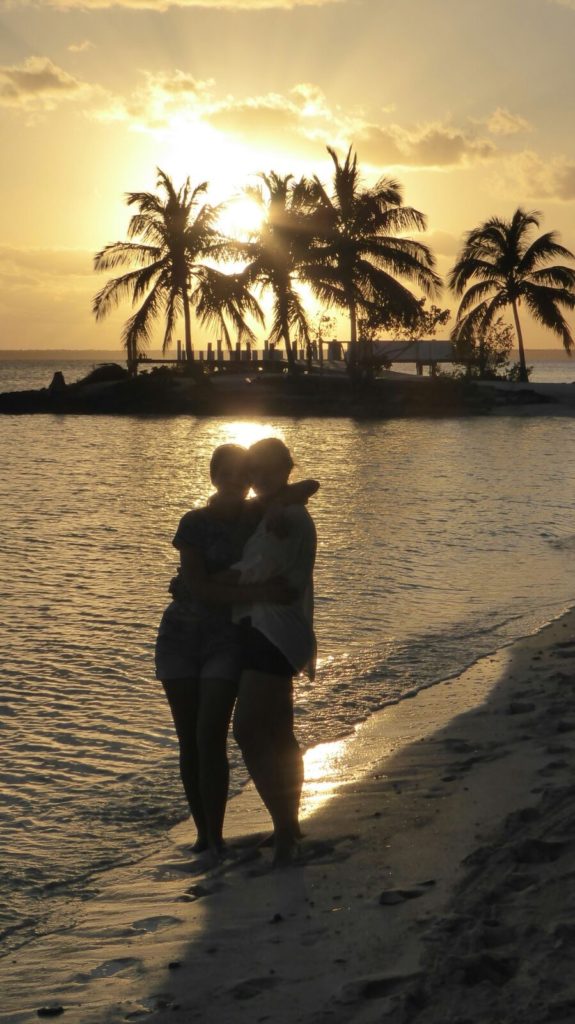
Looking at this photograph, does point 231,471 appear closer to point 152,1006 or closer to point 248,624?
point 248,624

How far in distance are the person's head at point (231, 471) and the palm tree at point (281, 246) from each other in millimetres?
39887

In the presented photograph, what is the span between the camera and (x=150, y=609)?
1063 centimetres

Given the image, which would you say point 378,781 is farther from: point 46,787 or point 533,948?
point 533,948

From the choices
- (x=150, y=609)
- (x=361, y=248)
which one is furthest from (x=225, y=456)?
(x=361, y=248)

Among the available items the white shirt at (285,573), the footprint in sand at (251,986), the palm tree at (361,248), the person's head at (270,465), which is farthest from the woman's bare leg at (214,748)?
the palm tree at (361,248)

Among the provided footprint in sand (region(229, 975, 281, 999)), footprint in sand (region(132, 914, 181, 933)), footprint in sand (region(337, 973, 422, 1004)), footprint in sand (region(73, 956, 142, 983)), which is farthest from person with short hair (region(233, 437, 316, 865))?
footprint in sand (region(337, 973, 422, 1004))

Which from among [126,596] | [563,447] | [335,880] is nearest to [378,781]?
[335,880]

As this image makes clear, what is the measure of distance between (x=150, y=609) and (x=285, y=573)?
6549 mm

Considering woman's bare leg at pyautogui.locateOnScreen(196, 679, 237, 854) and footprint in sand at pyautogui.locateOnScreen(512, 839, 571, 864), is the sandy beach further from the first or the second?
woman's bare leg at pyautogui.locateOnScreen(196, 679, 237, 854)

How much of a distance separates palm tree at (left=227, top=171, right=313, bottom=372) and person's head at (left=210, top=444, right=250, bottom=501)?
3989 cm

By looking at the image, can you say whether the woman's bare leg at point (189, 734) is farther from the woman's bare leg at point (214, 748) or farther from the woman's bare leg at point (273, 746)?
the woman's bare leg at point (273, 746)

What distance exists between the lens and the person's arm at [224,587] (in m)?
4.21

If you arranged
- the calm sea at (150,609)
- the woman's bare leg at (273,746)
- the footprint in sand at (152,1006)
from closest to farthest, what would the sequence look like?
the footprint in sand at (152,1006) < the woman's bare leg at (273,746) < the calm sea at (150,609)

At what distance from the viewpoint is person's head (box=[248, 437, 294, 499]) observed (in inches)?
166
